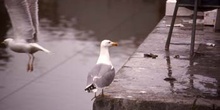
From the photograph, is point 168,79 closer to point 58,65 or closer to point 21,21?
point 58,65

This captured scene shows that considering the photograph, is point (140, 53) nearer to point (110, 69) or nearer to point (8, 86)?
point (8, 86)

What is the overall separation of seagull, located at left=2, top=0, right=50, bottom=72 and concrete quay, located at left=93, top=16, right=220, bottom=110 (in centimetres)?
261

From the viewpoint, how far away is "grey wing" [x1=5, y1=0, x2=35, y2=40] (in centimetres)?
123

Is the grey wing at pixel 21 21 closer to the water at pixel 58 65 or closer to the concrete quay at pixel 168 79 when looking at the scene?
the water at pixel 58 65

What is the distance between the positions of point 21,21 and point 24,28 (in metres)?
0.02

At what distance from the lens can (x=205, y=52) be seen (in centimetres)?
626

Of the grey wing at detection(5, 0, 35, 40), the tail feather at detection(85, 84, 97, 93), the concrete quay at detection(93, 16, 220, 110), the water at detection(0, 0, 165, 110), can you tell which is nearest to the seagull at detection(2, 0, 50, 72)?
the grey wing at detection(5, 0, 35, 40)

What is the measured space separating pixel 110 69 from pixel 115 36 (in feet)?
24.0

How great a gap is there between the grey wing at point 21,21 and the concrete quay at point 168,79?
2.61 meters

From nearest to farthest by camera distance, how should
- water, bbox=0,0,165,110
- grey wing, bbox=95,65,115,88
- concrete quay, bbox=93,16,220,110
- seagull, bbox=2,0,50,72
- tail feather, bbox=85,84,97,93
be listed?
seagull, bbox=2,0,50,72 → tail feather, bbox=85,84,97,93 → grey wing, bbox=95,65,115,88 → concrete quay, bbox=93,16,220,110 → water, bbox=0,0,165,110

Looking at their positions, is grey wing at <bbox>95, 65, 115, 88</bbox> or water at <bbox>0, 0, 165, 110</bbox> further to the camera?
water at <bbox>0, 0, 165, 110</bbox>

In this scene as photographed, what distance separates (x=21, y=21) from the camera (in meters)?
1.26

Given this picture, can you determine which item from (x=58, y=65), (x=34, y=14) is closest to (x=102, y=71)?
(x=34, y=14)

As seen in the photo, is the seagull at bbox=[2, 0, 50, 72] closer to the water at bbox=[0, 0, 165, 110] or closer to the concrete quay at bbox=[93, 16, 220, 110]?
the water at bbox=[0, 0, 165, 110]
